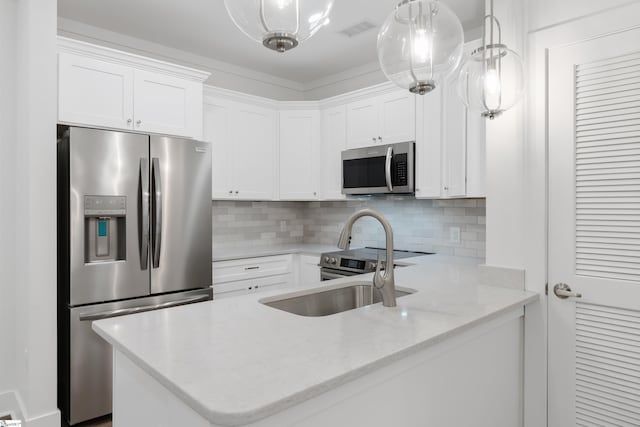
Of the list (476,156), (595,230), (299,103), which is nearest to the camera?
(595,230)

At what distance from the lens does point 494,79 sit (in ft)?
5.00

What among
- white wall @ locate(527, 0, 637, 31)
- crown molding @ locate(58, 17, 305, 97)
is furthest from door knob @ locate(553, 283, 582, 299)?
crown molding @ locate(58, 17, 305, 97)

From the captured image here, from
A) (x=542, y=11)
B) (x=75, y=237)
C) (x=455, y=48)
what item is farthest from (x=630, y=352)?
(x=75, y=237)

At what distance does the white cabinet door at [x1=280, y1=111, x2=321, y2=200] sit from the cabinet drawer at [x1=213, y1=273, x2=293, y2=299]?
834 millimetres

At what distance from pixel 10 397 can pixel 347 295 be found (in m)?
2.39

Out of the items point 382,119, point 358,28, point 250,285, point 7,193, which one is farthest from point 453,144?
point 7,193

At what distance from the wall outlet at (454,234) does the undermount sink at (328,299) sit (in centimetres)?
158

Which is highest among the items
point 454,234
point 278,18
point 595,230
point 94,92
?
point 94,92

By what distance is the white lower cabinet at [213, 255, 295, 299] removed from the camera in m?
3.34

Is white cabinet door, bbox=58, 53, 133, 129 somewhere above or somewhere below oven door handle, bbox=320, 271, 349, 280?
above

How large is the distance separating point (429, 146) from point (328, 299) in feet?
5.60

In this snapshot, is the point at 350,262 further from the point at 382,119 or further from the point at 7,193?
the point at 7,193

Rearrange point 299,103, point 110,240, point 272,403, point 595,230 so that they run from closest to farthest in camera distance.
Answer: point 272,403 < point 595,230 < point 110,240 < point 299,103

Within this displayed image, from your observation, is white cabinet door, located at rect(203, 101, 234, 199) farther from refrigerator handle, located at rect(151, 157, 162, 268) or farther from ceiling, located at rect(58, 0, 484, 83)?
refrigerator handle, located at rect(151, 157, 162, 268)
